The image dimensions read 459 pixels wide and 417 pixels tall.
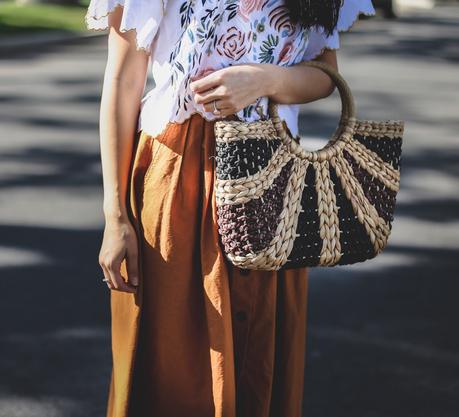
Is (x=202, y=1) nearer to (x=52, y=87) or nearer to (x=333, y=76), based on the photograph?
(x=333, y=76)

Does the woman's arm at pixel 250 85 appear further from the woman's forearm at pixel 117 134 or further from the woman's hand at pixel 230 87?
the woman's forearm at pixel 117 134

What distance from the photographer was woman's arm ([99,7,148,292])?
1.98 meters

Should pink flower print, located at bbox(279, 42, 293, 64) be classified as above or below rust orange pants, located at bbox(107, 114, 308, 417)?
above

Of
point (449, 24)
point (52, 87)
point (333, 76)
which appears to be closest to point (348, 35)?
point (449, 24)

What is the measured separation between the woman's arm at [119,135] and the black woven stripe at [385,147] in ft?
1.63

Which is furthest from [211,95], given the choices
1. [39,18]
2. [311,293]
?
[39,18]

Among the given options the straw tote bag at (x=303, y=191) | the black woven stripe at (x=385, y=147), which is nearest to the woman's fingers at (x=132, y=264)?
the straw tote bag at (x=303, y=191)

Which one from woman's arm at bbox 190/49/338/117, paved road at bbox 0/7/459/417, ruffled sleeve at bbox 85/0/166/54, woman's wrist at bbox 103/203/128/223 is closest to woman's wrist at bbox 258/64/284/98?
woman's arm at bbox 190/49/338/117

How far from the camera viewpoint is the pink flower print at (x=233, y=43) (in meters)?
1.98

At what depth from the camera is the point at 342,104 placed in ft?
6.89

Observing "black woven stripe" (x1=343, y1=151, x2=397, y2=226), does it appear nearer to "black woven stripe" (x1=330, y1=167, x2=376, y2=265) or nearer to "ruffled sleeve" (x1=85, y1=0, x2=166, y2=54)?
"black woven stripe" (x1=330, y1=167, x2=376, y2=265)

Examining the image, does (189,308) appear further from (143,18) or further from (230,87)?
(143,18)

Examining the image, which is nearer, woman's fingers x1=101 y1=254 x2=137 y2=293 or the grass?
woman's fingers x1=101 y1=254 x2=137 y2=293

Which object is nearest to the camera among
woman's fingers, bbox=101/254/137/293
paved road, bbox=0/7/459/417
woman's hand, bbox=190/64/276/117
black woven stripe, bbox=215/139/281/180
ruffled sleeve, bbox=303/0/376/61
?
black woven stripe, bbox=215/139/281/180
